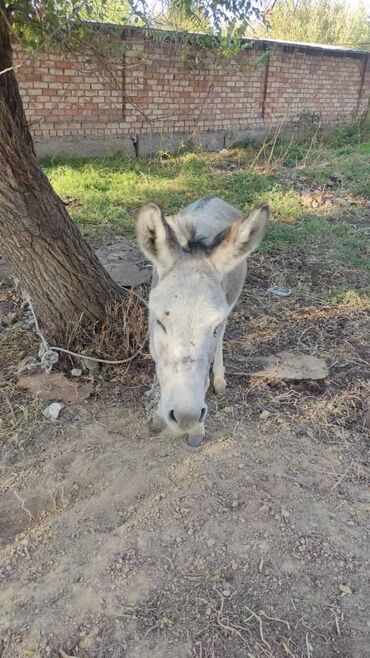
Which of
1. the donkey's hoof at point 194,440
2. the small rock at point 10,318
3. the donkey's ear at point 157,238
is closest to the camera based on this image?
the donkey's ear at point 157,238

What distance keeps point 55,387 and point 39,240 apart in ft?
3.69

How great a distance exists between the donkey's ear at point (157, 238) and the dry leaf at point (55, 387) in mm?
1512

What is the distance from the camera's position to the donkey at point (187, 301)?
230 cm

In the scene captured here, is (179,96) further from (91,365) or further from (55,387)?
(55,387)

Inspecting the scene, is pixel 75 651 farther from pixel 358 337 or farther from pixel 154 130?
pixel 154 130

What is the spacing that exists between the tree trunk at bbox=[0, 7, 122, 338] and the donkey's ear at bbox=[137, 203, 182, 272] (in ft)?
→ 4.61

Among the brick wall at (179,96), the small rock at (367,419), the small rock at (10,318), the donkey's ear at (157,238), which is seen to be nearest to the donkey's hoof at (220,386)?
the small rock at (367,419)

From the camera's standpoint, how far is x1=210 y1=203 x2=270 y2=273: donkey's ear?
2.48 m

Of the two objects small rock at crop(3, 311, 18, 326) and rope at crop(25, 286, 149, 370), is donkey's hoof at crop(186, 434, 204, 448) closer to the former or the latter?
rope at crop(25, 286, 149, 370)

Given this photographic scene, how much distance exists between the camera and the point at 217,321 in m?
2.40

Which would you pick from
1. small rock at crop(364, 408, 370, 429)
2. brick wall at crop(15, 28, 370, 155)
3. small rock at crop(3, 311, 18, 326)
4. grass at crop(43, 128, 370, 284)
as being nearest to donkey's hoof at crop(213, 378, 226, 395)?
small rock at crop(364, 408, 370, 429)

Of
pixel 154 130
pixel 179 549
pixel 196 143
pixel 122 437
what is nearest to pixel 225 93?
pixel 196 143

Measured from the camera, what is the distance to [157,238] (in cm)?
252

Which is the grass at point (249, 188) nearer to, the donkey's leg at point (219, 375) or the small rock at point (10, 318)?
the small rock at point (10, 318)
